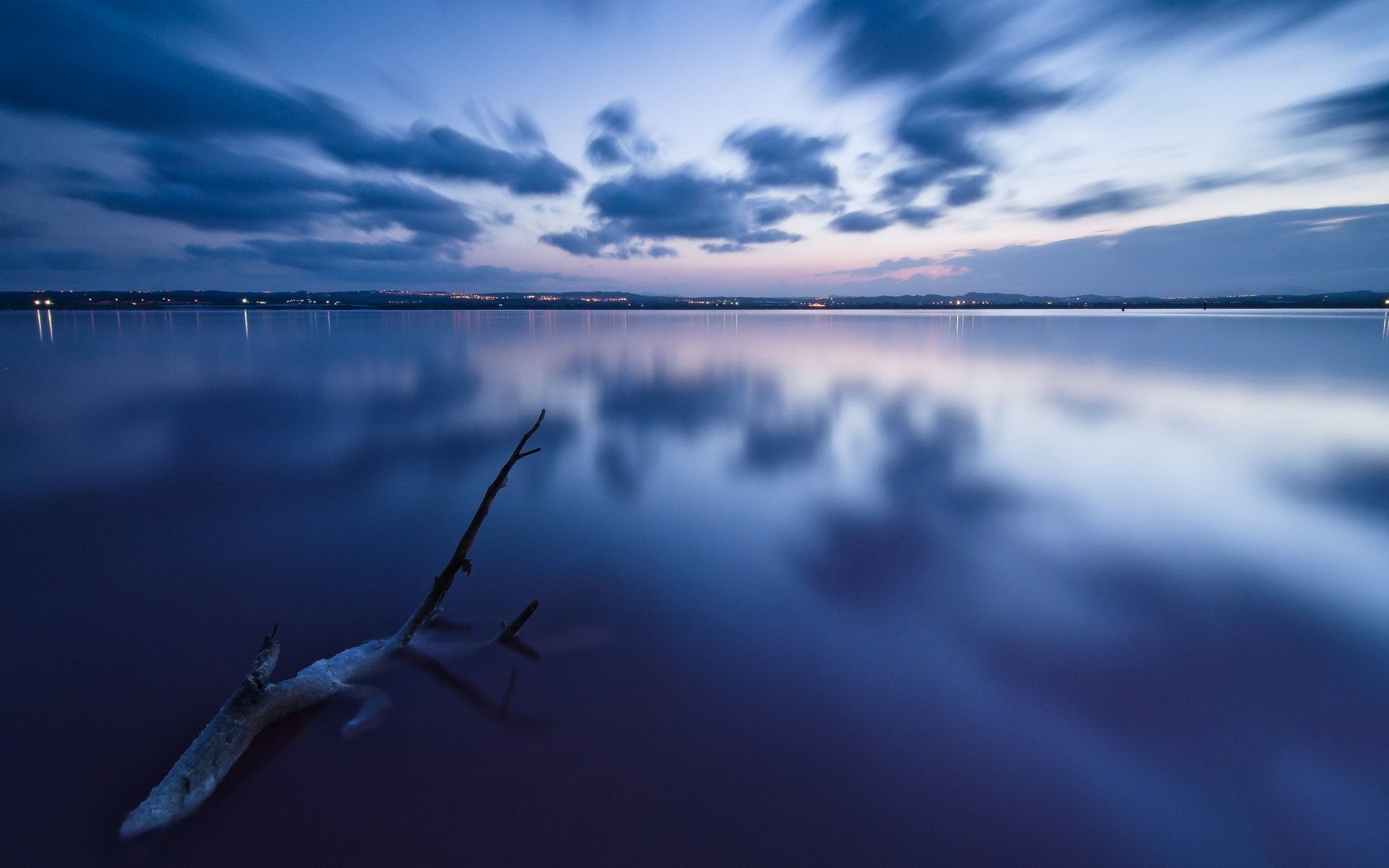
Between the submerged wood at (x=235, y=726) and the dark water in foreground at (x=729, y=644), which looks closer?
the submerged wood at (x=235, y=726)

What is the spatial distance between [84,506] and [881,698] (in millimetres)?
9823

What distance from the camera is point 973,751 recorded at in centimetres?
352

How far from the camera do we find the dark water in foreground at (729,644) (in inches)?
119

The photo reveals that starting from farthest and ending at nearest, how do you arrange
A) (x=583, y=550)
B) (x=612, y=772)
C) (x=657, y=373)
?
(x=657, y=373), (x=583, y=550), (x=612, y=772)

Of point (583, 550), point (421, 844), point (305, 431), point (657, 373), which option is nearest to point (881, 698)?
point (421, 844)

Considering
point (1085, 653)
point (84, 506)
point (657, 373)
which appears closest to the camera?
point (1085, 653)

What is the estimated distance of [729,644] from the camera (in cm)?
460

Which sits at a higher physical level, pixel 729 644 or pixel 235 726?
pixel 235 726

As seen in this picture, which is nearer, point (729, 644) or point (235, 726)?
point (235, 726)

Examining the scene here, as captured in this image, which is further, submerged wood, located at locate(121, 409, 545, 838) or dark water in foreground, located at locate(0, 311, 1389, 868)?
dark water in foreground, located at locate(0, 311, 1389, 868)

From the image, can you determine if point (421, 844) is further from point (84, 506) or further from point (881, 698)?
point (84, 506)

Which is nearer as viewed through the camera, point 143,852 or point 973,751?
point 143,852

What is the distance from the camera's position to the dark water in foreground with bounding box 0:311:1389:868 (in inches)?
119

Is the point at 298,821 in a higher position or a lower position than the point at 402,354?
lower
